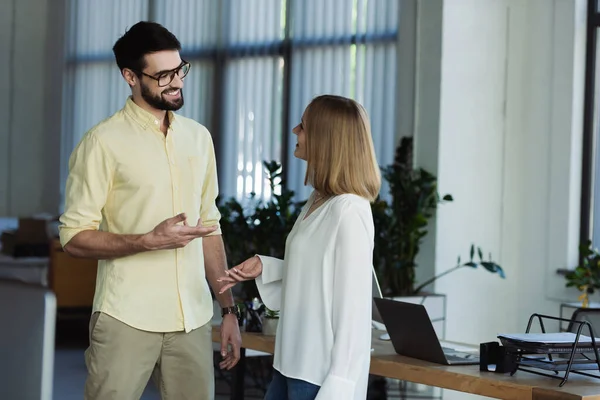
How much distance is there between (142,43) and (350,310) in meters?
0.95

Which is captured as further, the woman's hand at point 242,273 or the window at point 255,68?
the window at point 255,68

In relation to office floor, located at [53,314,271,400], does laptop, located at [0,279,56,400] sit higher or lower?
higher

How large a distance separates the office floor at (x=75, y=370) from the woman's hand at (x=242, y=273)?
10.8ft

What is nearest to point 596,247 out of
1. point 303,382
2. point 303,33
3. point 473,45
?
point 473,45

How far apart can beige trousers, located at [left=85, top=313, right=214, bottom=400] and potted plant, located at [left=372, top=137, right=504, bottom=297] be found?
373 centimetres

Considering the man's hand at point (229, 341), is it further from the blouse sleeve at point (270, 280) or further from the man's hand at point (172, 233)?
the man's hand at point (172, 233)

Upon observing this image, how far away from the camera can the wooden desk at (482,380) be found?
2.78 meters

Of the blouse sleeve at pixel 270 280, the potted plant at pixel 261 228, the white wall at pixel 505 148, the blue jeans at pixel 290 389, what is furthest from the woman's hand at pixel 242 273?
the white wall at pixel 505 148

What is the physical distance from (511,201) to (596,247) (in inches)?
26.4

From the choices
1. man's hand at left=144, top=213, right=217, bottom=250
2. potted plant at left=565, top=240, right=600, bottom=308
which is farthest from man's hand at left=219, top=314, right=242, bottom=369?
potted plant at left=565, top=240, right=600, bottom=308

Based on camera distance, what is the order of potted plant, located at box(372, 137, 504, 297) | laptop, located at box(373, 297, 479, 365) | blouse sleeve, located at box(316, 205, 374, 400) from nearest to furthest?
blouse sleeve, located at box(316, 205, 374, 400), laptop, located at box(373, 297, 479, 365), potted plant, located at box(372, 137, 504, 297)

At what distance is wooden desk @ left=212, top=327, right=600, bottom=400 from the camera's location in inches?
→ 110

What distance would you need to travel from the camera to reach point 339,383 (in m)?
2.44

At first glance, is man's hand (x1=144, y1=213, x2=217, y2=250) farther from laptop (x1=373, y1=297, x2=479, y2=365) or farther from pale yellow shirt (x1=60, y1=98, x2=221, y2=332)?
laptop (x1=373, y1=297, x2=479, y2=365)
